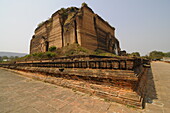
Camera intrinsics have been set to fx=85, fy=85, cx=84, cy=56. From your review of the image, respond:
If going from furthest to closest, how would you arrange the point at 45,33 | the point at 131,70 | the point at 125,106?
the point at 45,33 → the point at 131,70 → the point at 125,106

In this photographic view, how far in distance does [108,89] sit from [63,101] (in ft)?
4.23

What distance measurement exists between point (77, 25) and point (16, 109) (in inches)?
Answer: 635

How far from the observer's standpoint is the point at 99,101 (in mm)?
2232

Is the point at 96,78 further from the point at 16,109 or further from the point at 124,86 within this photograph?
the point at 16,109

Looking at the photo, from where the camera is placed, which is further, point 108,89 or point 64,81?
point 64,81

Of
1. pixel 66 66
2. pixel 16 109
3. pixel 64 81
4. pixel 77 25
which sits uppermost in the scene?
pixel 77 25

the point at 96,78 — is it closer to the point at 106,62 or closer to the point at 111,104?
the point at 106,62

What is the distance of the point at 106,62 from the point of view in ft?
8.82

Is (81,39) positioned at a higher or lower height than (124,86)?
higher

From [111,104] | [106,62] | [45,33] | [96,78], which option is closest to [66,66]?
[96,78]

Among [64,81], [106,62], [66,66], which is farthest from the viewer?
[66,66]

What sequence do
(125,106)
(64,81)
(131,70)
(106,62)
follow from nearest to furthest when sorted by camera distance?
1. (125,106)
2. (131,70)
3. (106,62)
4. (64,81)

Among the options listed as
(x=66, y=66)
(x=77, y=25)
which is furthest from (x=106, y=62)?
(x=77, y=25)

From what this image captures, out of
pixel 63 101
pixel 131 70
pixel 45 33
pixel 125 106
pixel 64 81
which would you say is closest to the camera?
pixel 125 106
